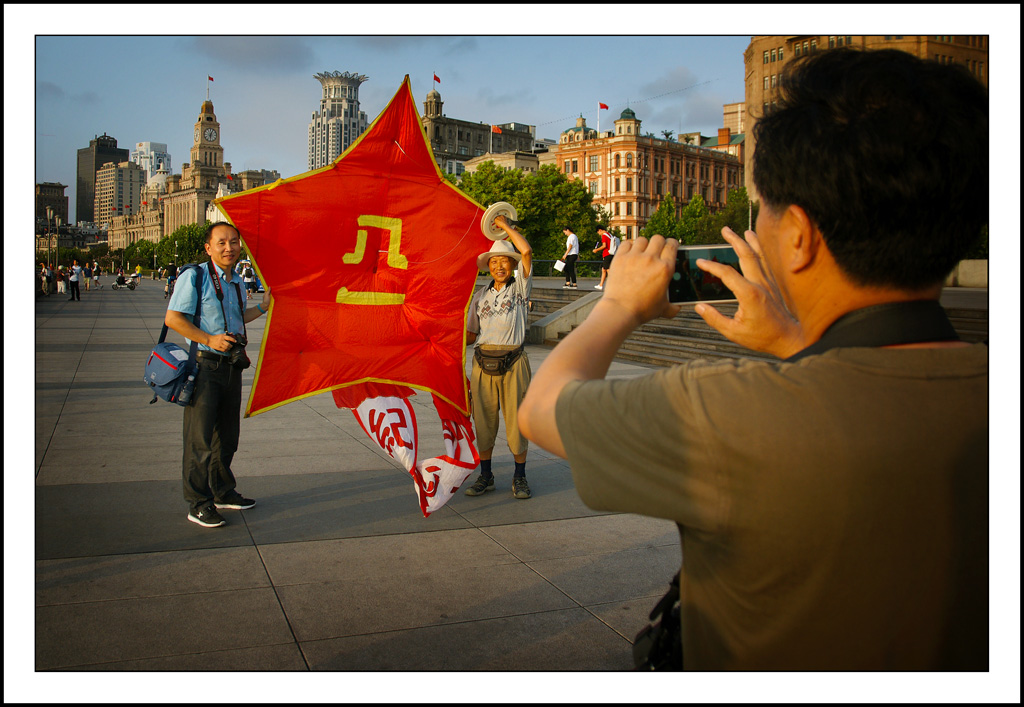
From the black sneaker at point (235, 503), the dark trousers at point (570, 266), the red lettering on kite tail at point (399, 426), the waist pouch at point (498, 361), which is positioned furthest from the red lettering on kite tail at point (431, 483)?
the dark trousers at point (570, 266)

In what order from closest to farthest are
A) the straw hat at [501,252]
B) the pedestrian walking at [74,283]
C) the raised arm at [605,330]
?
the raised arm at [605,330]
the straw hat at [501,252]
the pedestrian walking at [74,283]

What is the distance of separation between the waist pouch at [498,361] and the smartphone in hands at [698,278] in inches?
172

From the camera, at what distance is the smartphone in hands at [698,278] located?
1.41 metres

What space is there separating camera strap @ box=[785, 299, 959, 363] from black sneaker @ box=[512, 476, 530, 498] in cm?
464

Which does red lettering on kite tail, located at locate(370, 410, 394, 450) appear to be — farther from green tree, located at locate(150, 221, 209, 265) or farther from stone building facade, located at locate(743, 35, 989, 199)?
green tree, located at locate(150, 221, 209, 265)

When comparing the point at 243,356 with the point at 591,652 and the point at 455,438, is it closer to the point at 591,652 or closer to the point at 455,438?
the point at 455,438

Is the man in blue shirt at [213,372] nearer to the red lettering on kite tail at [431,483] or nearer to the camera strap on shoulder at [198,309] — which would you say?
the camera strap on shoulder at [198,309]

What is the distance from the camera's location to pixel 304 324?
453 cm

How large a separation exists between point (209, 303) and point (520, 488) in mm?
2522

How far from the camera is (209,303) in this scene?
496 centimetres

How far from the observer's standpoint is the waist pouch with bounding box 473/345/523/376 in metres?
5.84

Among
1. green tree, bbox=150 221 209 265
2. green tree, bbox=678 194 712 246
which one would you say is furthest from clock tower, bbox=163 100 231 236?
green tree, bbox=678 194 712 246

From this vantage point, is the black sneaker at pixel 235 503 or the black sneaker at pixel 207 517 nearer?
the black sneaker at pixel 207 517

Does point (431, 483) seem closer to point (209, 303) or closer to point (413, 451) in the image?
point (413, 451)
